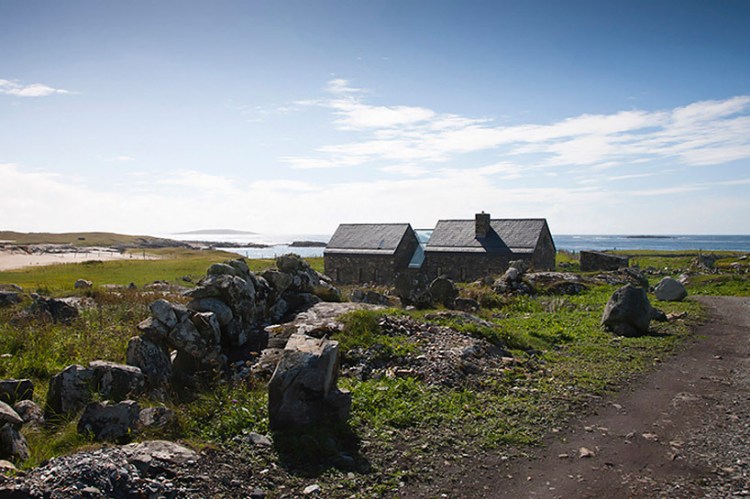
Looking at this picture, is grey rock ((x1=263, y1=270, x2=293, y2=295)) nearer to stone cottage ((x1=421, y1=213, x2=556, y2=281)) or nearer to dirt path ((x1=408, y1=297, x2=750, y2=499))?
dirt path ((x1=408, y1=297, x2=750, y2=499))

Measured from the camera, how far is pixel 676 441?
8133mm

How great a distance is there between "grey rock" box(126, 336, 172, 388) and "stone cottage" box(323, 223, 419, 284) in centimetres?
3758

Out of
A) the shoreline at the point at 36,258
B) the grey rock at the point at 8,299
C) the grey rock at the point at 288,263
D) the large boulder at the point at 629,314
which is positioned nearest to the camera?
the large boulder at the point at 629,314

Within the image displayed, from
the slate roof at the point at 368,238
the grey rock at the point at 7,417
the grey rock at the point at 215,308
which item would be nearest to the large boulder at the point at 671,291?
the grey rock at the point at 215,308

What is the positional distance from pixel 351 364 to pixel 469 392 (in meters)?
3.15

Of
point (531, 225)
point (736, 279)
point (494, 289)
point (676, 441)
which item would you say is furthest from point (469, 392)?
point (531, 225)

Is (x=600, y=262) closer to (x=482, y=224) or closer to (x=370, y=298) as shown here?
(x=482, y=224)

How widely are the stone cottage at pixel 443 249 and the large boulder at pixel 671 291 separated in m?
17.5

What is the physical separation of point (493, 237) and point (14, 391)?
41.9 m

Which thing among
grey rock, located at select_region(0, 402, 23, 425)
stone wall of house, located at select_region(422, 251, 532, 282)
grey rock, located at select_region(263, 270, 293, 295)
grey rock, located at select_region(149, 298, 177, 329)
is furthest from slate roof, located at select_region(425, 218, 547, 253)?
grey rock, located at select_region(0, 402, 23, 425)

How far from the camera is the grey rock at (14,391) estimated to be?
8250mm

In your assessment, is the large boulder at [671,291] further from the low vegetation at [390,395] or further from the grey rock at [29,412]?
the grey rock at [29,412]

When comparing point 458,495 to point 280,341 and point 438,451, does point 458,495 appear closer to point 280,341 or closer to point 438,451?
point 438,451

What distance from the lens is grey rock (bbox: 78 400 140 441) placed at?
23.3ft
